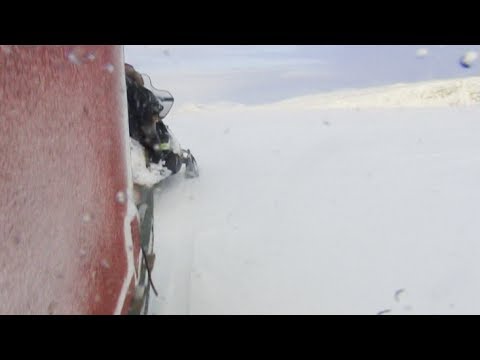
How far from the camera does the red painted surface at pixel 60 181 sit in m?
0.88

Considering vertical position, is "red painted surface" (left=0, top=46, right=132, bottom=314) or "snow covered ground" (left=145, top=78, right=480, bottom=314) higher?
"red painted surface" (left=0, top=46, right=132, bottom=314)

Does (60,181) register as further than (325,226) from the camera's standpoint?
No

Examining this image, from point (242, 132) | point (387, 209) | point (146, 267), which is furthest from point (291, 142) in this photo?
point (146, 267)

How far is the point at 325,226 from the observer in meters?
2.88

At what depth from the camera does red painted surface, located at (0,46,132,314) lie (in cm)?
88

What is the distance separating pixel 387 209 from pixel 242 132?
347cm

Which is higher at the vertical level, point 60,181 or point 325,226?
point 60,181

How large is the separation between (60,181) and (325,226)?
207cm

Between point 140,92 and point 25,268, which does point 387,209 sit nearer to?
point 140,92

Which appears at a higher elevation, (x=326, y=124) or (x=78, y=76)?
(x=78, y=76)

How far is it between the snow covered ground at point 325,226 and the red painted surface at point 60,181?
2.75 feet

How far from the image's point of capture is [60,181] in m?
1.12

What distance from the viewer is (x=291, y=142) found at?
5418 mm

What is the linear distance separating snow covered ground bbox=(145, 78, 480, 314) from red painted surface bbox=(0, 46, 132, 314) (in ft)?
2.75
